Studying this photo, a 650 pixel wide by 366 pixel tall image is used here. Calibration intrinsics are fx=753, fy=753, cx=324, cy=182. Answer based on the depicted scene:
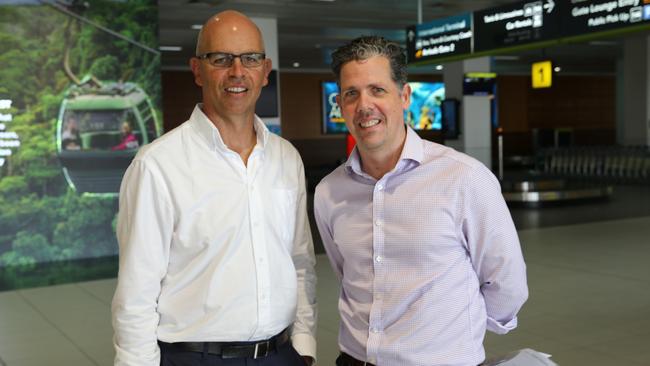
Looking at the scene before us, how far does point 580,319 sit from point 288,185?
4209 millimetres

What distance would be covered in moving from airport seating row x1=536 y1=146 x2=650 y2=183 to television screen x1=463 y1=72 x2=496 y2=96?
3.98 meters

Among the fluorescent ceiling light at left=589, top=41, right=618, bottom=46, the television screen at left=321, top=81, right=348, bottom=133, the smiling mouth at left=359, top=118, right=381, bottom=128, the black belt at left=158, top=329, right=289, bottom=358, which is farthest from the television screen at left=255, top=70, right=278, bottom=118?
the smiling mouth at left=359, top=118, right=381, bottom=128

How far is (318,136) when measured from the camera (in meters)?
28.6

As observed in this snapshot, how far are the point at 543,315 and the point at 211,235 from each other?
4.47 metres

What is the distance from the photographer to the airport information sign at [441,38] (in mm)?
12664

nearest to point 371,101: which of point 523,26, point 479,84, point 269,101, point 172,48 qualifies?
point 523,26

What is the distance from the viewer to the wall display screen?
9.45m

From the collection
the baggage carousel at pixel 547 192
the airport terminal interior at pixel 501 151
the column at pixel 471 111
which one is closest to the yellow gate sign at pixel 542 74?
the airport terminal interior at pixel 501 151

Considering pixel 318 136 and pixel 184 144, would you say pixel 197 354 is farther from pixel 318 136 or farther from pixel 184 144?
pixel 318 136

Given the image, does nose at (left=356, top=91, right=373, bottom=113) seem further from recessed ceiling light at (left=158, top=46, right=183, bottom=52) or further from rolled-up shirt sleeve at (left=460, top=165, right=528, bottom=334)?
recessed ceiling light at (left=158, top=46, right=183, bottom=52)

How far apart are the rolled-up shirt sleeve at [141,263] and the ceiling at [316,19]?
12100mm

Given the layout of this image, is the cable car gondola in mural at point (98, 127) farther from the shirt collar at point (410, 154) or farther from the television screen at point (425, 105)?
the television screen at point (425, 105)

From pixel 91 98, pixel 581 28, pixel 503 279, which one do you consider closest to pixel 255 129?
pixel 503 279

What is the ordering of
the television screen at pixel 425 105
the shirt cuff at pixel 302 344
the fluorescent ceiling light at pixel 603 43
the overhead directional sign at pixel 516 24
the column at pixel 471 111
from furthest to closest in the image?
the television screen at pixel 425 105
the fluorescent ceiling light at pixel 603 43
the column at pixel 471 111
the overhead directional sign at pixel 516 24
the shirt cuff at pixel 302 344
